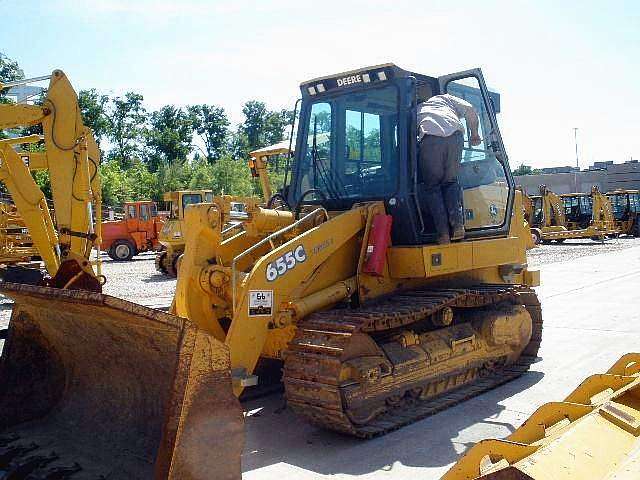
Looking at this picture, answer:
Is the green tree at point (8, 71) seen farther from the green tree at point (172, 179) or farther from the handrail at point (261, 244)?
the handrail at point (261, 244)

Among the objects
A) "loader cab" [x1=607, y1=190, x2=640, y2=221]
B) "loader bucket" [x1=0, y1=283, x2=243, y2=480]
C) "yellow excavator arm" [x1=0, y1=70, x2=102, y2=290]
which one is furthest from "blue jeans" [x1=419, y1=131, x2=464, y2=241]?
"loader cab" [x1=607, y1=190, x2=640, y2=221]

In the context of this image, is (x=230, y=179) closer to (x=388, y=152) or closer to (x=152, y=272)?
(x=152, y=272)

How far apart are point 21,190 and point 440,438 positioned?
677 centimetres

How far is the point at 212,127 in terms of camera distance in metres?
68.0

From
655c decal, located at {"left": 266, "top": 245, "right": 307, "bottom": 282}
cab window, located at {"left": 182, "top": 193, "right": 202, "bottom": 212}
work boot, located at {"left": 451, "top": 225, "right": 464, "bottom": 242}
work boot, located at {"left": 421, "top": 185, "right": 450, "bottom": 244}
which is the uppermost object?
cab window, located at {"left": 182, "top": 193, "right": 202, "bottom": 212}

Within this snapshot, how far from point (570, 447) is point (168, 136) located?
196 ft

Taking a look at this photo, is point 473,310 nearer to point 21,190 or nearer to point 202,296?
point 202,296

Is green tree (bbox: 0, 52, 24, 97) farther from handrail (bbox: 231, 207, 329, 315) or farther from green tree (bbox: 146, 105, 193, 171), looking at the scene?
handrail (bbox: 231, 207, 329, 315)

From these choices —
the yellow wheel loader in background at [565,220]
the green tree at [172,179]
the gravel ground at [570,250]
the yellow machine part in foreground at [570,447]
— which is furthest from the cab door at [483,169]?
the green tree at [172,179]

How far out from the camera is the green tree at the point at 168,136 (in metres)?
59.7

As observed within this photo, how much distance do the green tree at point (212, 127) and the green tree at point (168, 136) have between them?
357cm

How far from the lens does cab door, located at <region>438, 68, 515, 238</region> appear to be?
7.01 m

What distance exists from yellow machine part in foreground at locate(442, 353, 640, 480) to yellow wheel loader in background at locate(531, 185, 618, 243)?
2636 cm

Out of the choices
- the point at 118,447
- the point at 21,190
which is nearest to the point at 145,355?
the point at 118,447
